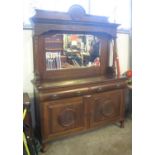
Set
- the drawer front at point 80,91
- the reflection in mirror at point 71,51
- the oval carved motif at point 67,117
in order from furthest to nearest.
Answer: the reflection in mirror at point 71,51, the oval carved motif at point 67,117, the drawer front at point 80,91

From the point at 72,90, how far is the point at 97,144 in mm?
773

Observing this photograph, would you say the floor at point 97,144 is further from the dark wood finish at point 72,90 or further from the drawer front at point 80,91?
the drawer front at point 80,91

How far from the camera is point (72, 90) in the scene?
7.38 feet

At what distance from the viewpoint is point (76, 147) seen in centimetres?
229

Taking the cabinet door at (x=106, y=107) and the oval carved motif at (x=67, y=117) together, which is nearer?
the oval carved motif at (x=67, y=117)

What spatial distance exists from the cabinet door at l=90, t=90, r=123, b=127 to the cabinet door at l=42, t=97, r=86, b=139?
19cm

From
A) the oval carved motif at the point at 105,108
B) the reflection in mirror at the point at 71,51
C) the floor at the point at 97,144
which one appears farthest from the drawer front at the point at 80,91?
the floor at the point at 97,144

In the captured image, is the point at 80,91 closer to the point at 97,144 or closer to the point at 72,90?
the point at 72,90

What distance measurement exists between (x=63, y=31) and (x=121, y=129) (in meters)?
1.65

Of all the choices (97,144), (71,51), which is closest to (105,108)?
(97,144)

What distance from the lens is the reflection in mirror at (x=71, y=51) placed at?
97.1 inches
